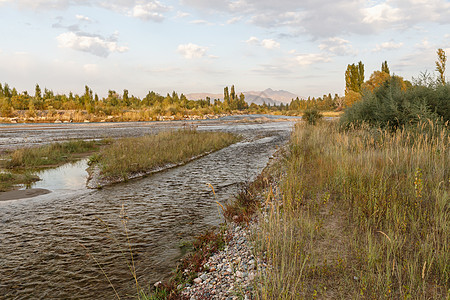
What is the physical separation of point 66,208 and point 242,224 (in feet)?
20.0

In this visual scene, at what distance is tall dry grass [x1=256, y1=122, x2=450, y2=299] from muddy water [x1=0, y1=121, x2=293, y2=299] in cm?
241

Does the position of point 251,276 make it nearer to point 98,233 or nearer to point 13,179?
point 98,233

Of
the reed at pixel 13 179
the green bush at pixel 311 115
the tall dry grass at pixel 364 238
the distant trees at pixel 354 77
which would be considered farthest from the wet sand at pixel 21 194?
the distant trees at pixel 354 77

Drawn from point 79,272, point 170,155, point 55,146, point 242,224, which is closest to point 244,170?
point 170,155

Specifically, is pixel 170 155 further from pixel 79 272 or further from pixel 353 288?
pixel 353 288

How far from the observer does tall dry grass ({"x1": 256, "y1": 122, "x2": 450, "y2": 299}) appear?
328cm

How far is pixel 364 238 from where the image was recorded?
4340 mm

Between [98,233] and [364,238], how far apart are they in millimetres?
6084

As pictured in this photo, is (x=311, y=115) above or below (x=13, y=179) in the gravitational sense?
above

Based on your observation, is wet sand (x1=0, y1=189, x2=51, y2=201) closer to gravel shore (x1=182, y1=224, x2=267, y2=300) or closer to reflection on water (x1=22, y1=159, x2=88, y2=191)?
reflection on water (x1=22, y1=159, x2=88, y2=191)

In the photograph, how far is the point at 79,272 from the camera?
16.0 ft

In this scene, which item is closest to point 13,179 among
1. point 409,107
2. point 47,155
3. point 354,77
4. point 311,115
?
point 47,155

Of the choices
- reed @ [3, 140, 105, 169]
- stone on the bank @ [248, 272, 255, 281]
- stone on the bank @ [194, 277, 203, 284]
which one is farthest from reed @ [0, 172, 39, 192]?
stone on the bank @ [248, 272, 255, 281]

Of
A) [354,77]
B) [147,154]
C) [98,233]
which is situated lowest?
[98,233]
